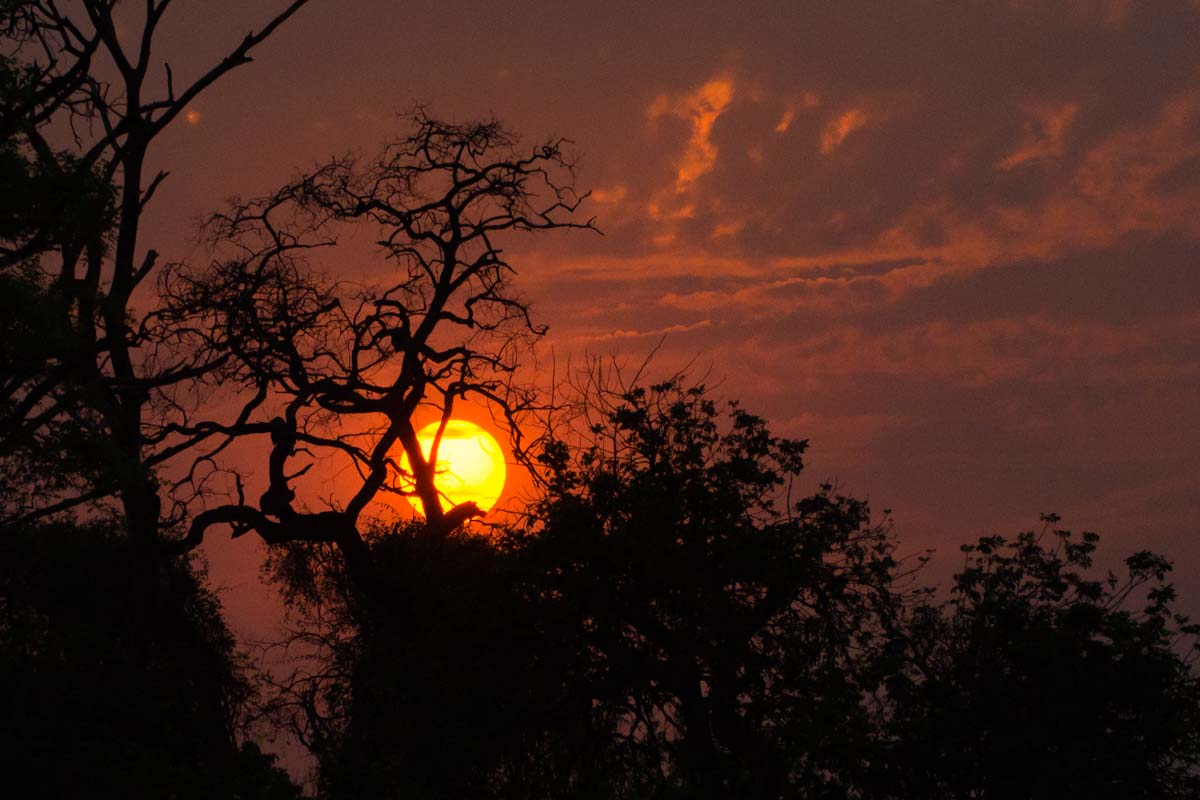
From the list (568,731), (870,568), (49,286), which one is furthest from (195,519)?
(870,568)

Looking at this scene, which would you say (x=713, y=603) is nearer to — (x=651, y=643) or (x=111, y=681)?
(x=651, y=643)

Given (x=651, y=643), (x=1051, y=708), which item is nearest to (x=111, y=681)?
(x=651, y=643)

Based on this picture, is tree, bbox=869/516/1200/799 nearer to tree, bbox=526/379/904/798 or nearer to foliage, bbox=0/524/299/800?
tree, bbox=526/379/904/798

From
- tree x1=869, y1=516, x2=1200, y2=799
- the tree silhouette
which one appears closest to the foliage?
the tree silhouette

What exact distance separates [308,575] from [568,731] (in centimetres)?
1390

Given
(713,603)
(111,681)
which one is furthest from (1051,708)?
(111,681)

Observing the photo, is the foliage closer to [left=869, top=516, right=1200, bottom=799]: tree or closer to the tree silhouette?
the tree silhouette

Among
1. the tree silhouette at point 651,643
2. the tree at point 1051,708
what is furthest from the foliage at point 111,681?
the tree at point 1051,708

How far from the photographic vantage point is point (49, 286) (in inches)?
803

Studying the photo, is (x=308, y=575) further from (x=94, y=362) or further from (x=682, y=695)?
(x=682, y=695)

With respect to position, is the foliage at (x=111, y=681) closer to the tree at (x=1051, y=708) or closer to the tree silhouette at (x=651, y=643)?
the tree silhouette at (x=651, y=643)

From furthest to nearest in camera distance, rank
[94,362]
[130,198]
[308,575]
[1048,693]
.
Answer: [308,575]
[130,198]
[94,362]
[1048,693]

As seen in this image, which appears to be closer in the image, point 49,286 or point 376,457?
point 49,286

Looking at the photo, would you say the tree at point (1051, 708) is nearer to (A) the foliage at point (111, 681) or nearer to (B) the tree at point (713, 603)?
(B) the tree at point (713, 603)
